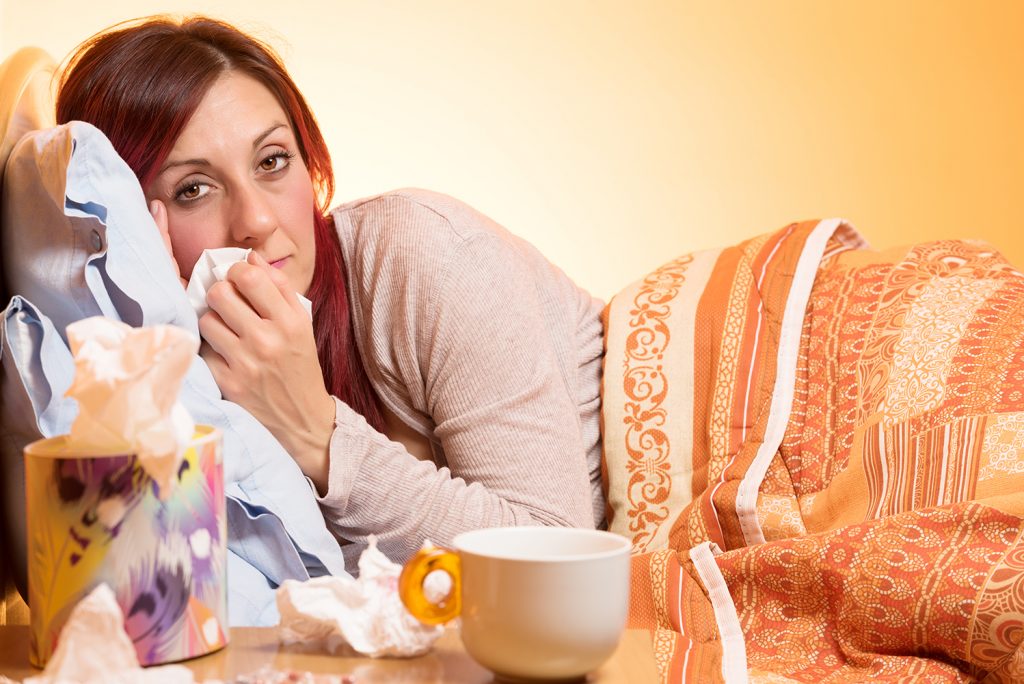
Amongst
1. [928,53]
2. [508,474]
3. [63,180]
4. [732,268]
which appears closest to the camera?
[63,180]

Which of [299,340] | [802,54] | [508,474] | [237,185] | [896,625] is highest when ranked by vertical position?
[802,54]

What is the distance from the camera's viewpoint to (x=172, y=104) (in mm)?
1274

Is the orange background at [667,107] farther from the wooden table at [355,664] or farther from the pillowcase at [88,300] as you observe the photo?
the wooden table at [355,664]

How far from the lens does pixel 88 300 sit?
0.85m

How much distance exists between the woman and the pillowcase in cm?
19

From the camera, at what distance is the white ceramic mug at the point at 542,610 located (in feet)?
1.81

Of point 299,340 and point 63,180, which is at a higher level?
point 63,180

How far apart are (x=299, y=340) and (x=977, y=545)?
74cm

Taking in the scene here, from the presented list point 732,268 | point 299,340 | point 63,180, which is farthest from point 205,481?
point 732,268

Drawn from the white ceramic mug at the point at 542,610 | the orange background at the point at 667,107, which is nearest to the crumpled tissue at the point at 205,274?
the white ceramic mug at the point at 542,610

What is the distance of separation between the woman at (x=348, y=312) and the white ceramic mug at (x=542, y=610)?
571 mm

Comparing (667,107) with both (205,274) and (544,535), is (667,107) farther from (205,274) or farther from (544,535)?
(544,535)

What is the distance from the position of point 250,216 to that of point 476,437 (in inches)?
14.8

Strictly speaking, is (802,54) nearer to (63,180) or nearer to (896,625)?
(896,625)
